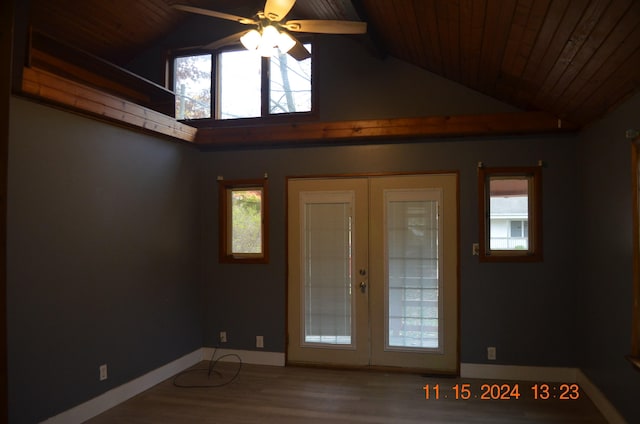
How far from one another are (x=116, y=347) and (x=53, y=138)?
1745mm

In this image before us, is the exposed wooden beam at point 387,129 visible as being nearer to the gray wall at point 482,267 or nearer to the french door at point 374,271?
the gray wall at point 482,267

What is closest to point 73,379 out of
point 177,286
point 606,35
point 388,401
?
point 177,286

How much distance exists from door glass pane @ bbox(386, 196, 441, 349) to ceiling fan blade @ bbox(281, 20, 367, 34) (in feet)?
6.39

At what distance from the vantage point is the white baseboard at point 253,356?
15.3ft

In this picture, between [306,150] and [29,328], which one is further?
[306,150]

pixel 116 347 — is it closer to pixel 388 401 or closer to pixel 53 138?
pixel 53 138

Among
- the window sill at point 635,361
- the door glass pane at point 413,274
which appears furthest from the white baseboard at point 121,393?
the window sill at point 635,361

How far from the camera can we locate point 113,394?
3568 millimetres

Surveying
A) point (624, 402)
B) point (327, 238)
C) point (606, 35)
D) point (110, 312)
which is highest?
point (606, 35)

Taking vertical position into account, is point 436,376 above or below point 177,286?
below

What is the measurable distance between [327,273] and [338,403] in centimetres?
135

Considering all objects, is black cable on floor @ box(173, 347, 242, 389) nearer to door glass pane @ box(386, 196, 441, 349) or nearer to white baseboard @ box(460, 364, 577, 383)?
door glass pane @ box(386, 196, 441, 349)

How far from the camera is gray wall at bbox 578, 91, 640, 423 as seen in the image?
289 cm
